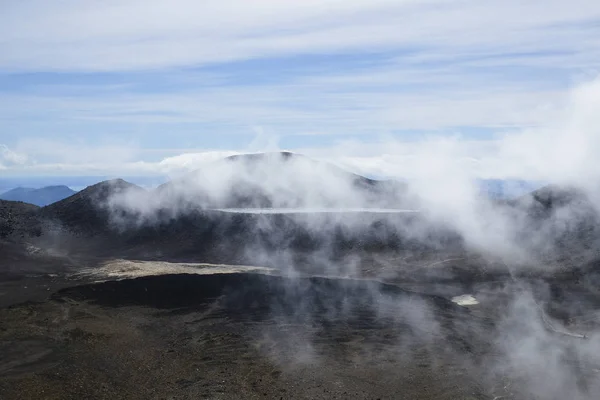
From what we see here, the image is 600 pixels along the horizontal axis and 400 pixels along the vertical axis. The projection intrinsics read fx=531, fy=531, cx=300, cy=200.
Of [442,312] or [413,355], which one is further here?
[442,312]

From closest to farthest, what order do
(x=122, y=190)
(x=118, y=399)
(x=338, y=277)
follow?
(x=118, y=399)
(x=338, y=277)
(x=122, y=190)

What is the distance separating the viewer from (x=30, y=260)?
194 ft

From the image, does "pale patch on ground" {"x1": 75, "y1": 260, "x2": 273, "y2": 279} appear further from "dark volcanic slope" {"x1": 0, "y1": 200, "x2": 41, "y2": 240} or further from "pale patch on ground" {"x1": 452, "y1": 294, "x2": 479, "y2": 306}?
"dark volcanic slope" {"x1": 0, "y1": 200, "x2": 41, "y2": 240}

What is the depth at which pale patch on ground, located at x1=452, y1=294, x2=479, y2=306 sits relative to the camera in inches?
1821

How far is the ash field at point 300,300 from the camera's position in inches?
1186

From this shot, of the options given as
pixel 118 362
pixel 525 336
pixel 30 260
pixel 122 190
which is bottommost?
pixel 525 336

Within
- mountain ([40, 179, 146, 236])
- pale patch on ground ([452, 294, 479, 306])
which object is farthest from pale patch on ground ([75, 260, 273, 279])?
mountain ([40, 179, 146, 236])

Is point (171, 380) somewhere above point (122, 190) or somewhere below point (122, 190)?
below

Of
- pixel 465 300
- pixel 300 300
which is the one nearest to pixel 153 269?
pixel 300 300

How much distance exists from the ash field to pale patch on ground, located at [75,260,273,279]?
0.34m

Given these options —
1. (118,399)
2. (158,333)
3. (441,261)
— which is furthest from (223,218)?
(118,399)

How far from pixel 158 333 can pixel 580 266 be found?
1617 inches

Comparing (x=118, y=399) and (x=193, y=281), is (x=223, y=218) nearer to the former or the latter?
(x=193, y=281)

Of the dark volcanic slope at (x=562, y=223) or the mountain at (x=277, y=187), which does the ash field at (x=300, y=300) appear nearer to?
the dark volcanic slope at (x=562, y=223)
